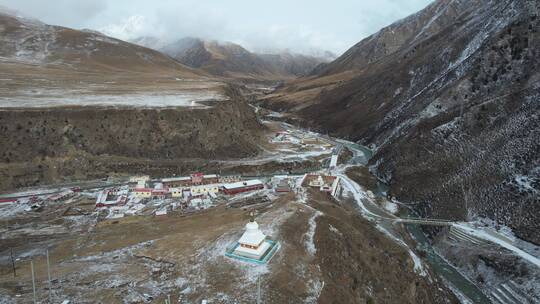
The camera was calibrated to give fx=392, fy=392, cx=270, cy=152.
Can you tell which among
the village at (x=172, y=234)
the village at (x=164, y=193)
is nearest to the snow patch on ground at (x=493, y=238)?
the village at (x=172, y=234)

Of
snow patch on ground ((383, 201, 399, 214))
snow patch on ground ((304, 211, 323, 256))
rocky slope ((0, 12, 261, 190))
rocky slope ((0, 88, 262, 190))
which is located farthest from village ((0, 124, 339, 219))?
snow patch on ground ((304, 211, 323, 256))

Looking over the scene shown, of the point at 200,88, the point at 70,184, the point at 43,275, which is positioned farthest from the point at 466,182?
the point at 200,88

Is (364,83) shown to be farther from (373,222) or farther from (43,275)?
(43,275)

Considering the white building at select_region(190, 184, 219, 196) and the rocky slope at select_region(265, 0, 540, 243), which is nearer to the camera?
the rocky slope at select_region(265, 0, 540, 243)

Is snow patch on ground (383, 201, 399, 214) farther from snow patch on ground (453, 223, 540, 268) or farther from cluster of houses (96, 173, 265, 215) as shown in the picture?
cluster of houses (96, 173, 265, 215)

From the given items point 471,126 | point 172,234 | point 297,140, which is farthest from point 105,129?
point 471,126

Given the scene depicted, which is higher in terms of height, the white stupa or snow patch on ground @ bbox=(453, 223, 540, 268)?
the white stupa

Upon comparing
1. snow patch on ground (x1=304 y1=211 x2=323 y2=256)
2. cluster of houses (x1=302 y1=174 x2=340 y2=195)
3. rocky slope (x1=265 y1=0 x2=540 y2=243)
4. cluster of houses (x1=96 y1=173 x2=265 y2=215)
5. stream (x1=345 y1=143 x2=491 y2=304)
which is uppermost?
rocky slope (x1=265 y1=0 x2=540 y2=243)
